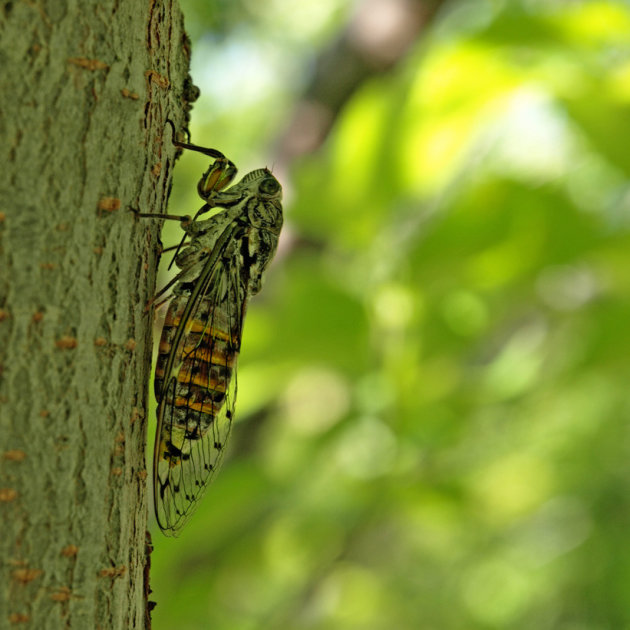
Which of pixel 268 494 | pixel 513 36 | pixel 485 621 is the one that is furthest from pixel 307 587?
pixel 485 621

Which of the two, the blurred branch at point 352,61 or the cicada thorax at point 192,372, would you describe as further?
the blurred branch at point 352,61

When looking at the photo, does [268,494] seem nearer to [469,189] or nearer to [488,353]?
[469,189]

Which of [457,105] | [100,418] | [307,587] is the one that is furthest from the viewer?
[307,587]

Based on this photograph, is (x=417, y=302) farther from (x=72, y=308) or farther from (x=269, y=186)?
(x=72, y=308)

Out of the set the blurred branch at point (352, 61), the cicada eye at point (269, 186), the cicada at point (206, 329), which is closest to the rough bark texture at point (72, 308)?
the cicada at point (206, 329)

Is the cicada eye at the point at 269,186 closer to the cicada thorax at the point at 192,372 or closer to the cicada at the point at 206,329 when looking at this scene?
the cicada at the point at 206,329

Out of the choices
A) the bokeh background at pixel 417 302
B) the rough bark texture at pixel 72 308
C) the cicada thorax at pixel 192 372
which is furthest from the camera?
the bokeh background at pixel 417 302
